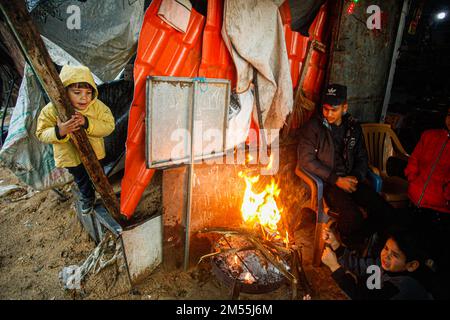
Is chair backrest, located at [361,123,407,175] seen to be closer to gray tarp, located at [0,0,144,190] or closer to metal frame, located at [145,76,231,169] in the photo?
metal frame, located at [145,76,231,169]

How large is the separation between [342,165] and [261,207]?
1.62 meters

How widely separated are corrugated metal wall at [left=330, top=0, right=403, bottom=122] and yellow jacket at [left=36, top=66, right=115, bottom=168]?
4.10 m

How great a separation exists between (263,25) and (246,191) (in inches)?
102

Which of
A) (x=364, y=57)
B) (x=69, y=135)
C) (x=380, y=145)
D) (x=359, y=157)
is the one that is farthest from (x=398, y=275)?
(x=364, y=57)

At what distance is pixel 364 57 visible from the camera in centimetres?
520

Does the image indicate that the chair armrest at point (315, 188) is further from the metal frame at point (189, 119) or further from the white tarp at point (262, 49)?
the metal frame at point (189, 119)

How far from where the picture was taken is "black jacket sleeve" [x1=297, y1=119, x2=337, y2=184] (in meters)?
3.99

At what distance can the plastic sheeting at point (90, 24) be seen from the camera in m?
2.94

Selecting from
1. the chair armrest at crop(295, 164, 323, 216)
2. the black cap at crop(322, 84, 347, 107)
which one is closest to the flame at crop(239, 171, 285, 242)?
the chair armrest at crop(295, 164, 323, 216)

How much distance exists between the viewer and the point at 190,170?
10.8 feet

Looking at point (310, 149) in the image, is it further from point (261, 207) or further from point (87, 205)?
point (87, 205)

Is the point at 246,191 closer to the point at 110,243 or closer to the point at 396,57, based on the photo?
the point at 110,243

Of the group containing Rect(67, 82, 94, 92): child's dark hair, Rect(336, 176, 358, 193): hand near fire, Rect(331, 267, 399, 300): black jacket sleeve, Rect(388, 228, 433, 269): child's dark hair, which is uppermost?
Rect(67, 82, 94, 92): child's dark hair

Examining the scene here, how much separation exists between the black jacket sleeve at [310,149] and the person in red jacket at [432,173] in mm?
1401
